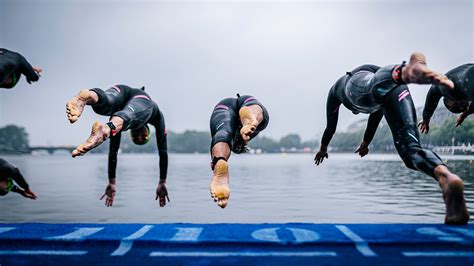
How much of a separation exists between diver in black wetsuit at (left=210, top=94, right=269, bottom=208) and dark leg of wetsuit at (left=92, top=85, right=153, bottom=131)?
117cm

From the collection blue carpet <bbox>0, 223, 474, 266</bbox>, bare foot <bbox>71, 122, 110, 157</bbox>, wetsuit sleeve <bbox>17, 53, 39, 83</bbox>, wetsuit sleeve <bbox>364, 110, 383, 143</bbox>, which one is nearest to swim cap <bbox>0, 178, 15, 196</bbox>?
blue carpet <bbox>0, 223, 474, 266</bbox>

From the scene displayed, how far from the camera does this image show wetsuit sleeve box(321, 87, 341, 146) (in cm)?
654

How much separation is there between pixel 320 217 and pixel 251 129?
8.17 metres

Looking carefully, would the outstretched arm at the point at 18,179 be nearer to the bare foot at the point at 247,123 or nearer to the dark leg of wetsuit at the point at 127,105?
the dark leg of wetsuit at the point at 127,105

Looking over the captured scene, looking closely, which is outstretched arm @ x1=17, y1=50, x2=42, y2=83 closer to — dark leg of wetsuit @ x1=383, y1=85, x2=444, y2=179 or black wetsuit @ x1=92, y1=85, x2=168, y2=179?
black wetsuit @ x1=92, y1=85, x2=168, y2=179

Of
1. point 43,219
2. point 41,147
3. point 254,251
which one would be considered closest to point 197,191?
point 43,219

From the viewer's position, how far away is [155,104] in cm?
679

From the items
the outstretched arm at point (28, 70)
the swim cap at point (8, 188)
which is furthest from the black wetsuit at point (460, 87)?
the swim cap at point (8, 188)

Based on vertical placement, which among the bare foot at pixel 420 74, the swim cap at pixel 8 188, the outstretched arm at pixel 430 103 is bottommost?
the swim cap at pixel 8 188

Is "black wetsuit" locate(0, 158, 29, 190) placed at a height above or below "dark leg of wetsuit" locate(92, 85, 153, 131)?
below

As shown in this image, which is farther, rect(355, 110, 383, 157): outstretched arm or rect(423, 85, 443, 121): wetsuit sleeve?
rect(355, 110, 383, 157): outstretched arm

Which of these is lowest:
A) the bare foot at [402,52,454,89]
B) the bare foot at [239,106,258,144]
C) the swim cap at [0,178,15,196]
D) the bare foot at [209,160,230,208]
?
the swim cap at [0,178,15,196]

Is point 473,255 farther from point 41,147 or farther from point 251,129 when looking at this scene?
point 41,147

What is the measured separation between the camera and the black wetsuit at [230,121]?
205 inches
